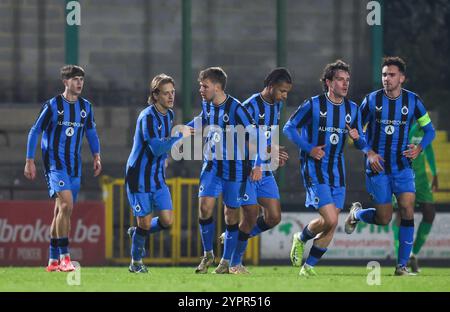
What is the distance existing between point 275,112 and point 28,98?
31.1ft

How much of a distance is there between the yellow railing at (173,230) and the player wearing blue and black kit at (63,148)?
12.1 ft

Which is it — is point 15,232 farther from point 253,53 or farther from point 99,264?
point 253,53

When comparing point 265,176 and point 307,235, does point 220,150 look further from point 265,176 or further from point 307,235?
point 307,235

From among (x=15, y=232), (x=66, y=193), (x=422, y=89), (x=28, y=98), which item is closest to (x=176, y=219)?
(x=15, y=232)

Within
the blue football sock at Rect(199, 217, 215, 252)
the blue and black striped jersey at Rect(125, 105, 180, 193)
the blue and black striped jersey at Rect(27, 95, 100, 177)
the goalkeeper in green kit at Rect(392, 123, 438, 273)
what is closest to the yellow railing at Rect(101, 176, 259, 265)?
the goalkeeper in green kit at Rect(392, 123, 438, 273)

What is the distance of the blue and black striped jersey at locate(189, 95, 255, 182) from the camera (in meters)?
12.7

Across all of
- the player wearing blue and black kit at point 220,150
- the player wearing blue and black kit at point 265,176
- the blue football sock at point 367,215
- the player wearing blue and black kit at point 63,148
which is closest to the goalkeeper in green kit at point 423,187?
the blue football sock at point 367,215

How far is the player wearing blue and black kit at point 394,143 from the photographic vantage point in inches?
502

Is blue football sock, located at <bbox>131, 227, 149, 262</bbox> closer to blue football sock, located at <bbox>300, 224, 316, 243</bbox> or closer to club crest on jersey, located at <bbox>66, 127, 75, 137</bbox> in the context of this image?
club crest on jersey, located at <bbox>66, 127, 75, 137</bbox>

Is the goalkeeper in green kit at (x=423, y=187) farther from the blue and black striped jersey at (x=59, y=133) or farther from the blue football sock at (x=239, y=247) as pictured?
the blue and black striped jersey at (x=59, y=133)

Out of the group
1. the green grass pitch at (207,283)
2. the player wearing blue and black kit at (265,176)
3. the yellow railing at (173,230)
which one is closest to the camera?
Answer: the green grass pitch at (207,283)

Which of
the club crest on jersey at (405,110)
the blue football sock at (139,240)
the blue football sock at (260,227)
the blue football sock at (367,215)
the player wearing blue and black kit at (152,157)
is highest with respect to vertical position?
the club crest on jersey at (405,110)

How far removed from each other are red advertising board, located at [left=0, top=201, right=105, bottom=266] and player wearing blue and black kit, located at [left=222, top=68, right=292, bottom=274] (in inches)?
144

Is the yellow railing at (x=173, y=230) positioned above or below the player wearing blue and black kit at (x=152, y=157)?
below
